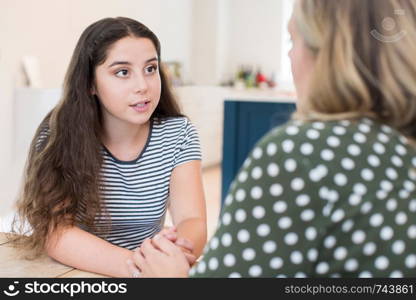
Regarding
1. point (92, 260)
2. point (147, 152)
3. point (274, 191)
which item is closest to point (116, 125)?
point (147, 152)

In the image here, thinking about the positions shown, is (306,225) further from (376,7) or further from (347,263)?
(376,7)

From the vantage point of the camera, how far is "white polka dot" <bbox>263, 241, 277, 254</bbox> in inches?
24.0

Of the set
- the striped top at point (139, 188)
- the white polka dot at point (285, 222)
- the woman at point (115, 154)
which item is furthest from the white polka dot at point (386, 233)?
the striped top at point (139, 188)

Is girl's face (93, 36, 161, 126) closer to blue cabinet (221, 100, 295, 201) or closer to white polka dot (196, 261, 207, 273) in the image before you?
white polka dot (196, 261, 207, 273)

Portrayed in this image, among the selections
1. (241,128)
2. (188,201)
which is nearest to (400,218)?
(188,201)

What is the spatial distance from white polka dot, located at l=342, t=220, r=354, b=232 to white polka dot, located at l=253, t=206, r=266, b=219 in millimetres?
87

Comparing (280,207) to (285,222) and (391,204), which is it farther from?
(391,204)

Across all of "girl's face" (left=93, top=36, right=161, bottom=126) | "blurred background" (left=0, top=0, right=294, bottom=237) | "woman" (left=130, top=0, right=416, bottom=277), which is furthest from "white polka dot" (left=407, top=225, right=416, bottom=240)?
"blurred background" (left=0, top=0, right=294, bottom=237)

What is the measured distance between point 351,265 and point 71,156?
2.73ft

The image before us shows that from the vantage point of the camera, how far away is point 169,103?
1563 mm

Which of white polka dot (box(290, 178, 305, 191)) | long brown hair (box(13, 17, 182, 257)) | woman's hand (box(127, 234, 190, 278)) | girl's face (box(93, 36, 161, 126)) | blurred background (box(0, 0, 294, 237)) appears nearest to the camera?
white polka dot (box(290, 178, 305, 191))

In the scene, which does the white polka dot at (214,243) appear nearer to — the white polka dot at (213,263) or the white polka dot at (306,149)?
the white polka dot at (213,263)

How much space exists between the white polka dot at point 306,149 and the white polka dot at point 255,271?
13 cm

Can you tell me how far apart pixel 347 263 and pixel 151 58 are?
34.6 inches
